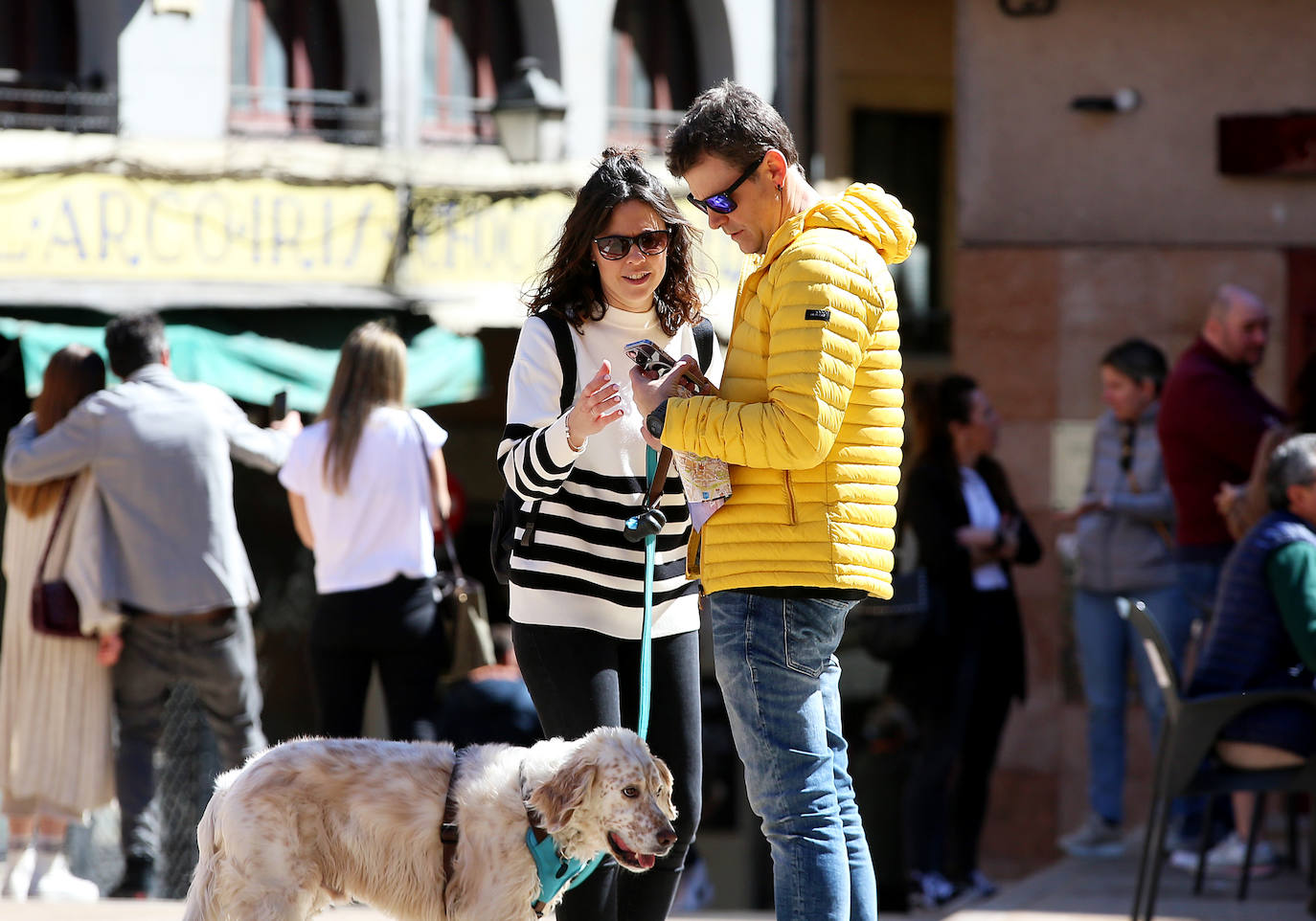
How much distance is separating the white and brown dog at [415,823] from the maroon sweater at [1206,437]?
4699 millimetres

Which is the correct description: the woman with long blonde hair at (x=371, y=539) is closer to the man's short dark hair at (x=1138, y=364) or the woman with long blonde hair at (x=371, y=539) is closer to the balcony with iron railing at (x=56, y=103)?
the man's short dark hair at (x=1138, y=364)

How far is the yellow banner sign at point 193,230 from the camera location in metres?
11.4

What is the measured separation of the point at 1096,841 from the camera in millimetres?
8453

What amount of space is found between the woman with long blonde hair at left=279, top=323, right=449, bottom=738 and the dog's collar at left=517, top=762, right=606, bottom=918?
2538mm

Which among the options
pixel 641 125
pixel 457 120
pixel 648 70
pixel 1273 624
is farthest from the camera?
pixel 648 70

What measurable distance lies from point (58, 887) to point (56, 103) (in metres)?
6.38

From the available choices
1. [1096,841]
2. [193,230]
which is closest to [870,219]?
[1096,841]

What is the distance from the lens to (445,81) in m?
13.5

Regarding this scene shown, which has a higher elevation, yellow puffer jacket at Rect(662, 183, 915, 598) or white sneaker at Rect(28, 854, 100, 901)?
yellow puffer jacket at Rect(662, 183, 915, 598)

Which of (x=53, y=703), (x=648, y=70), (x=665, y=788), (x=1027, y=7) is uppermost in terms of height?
(x=648, y=70)

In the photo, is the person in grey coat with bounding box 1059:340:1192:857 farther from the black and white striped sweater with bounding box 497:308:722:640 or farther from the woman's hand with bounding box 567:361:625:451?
the woman's hand with bounding box 567:361:625:451

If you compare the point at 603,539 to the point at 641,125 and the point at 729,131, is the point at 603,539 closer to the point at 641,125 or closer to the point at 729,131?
the point at 729,131

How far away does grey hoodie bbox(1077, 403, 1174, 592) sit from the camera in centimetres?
840

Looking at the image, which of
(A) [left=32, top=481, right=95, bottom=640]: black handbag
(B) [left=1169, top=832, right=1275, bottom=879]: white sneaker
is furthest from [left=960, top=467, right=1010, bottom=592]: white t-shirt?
(A) [left=32, top=481, right=95, bottom=640]: black handbag
